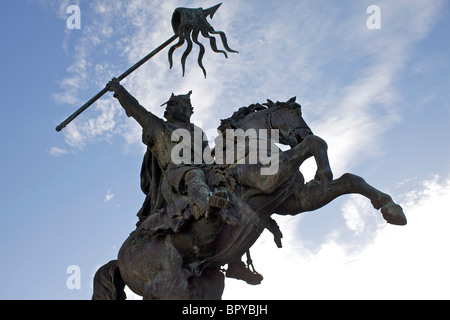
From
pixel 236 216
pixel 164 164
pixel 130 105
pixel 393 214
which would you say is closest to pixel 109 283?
pixel 164 164

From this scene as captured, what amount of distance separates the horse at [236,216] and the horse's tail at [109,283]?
35cm

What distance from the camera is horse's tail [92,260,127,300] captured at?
27.0 feet

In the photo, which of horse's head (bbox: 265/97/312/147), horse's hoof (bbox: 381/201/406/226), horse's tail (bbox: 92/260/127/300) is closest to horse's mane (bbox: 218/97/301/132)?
horse's head (bbox: 265/97/312/147)

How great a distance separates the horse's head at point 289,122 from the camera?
7.89 meters

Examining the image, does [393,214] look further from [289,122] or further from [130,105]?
[130,105]

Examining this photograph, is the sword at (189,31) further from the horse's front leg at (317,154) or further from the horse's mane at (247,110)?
the horse's front leg at (317,154)

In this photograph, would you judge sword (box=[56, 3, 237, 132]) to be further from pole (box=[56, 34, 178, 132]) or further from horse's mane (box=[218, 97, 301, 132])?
horse's mane (box=[218, 97, 301, 132])

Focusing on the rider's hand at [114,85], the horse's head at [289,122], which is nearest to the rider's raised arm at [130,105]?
the rider's hand at [114,85]

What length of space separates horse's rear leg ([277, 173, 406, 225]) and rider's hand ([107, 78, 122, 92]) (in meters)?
3.44
